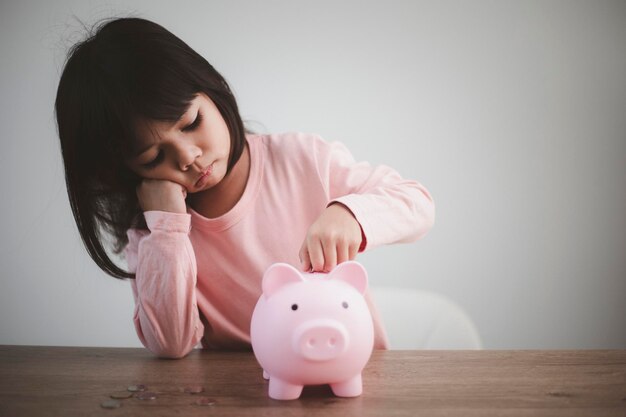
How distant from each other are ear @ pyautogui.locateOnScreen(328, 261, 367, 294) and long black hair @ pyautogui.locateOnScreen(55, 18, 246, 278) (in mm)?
374

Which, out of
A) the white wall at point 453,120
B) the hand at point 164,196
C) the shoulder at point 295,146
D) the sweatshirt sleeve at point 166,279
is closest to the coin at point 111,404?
the sweatshirt sleeve at point 166,279

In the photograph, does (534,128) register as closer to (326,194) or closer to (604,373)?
(326,194)

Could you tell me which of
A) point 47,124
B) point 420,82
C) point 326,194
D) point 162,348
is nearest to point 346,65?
point 420,82

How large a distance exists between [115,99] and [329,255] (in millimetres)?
407

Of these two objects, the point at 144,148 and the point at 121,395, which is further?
the point at 144,148

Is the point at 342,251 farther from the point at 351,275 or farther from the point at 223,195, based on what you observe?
the point at 223,195

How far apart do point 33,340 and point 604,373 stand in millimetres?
1726

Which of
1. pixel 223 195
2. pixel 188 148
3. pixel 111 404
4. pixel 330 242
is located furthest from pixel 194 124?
pixel 111 404

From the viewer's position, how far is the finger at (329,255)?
0.65m

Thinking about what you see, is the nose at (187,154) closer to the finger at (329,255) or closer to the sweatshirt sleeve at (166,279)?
the sweatshirt sleeve at (166,279)

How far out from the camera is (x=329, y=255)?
650mm

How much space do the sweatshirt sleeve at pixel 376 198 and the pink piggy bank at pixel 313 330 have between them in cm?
17

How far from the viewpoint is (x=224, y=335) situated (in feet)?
3.28

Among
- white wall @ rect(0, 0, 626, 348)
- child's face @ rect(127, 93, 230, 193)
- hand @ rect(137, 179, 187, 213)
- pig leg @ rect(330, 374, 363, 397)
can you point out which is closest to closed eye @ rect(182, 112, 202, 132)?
child's face @ rect(127, 93, 230, 193)
